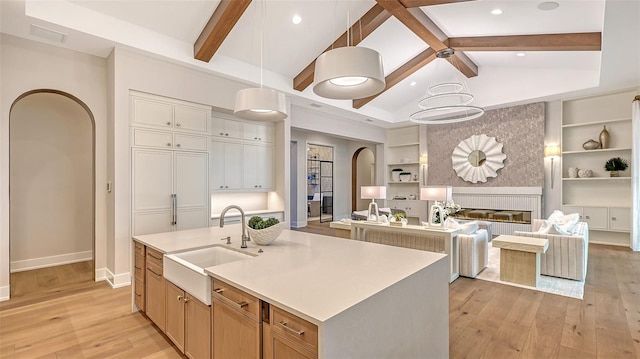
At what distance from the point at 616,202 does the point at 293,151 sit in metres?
7.24

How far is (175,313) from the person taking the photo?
7.16 feet

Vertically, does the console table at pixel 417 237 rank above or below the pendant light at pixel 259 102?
below

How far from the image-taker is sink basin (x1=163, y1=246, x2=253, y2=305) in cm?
180

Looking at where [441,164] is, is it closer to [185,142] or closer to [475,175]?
[475,175]

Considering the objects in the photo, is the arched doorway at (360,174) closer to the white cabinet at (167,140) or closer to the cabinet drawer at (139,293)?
the white cabinet at (167,140)

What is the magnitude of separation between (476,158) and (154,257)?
7603mm

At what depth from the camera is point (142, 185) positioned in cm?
413

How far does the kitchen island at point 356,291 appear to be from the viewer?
1225 mm

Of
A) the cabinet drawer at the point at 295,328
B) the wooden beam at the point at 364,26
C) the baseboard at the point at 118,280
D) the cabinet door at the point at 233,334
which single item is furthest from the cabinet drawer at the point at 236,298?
the wooden beam at the point at 364,26

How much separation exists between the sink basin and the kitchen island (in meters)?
0.07

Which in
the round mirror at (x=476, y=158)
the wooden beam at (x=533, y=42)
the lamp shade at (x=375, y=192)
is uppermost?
the wooden beam at (x=533, y=42)

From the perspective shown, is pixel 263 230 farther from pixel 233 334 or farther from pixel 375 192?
pixel 375 192

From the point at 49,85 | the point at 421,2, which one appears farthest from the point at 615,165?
the point at 49,85

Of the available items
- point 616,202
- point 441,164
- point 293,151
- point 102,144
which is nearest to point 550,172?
point 616,202
